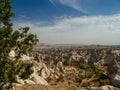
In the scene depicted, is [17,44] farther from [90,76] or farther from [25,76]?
[90,76]

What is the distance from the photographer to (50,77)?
190 ft

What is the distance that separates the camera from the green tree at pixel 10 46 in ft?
68.6

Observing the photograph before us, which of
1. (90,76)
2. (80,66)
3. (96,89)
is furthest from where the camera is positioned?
(80,66)

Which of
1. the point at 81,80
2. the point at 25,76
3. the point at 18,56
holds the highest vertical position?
the point at 18,56

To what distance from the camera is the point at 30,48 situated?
22219mm

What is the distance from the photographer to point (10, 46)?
21.5 m

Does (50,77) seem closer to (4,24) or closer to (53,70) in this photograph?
(53,70)

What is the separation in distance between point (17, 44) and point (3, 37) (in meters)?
1.42

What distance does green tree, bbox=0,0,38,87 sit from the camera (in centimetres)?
2091

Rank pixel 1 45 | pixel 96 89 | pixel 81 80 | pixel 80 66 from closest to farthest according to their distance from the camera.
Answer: pixel 1 45
pixel 96 89
pixel 81 80
pixel 80 66

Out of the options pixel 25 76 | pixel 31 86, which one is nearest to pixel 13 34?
pixel 25 76

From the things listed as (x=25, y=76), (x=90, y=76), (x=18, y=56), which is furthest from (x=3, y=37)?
(x=90, y=76)

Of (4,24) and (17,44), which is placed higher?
(4,24)

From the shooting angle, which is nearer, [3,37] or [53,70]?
[3,37]
